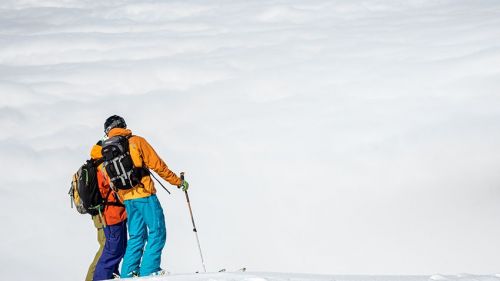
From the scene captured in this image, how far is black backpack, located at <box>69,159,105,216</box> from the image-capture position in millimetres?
6254

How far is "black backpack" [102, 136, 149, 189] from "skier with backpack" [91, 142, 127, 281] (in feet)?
1.23

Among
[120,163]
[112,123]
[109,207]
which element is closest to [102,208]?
[109,207]

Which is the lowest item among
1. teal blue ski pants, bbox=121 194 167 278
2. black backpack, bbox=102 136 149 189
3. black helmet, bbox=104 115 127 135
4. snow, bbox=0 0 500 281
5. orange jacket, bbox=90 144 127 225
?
teal blue ski pants, bbox=121 194 167 278

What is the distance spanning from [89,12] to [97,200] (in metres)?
26.0

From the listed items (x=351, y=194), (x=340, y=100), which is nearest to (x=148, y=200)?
(x=351, y=194)

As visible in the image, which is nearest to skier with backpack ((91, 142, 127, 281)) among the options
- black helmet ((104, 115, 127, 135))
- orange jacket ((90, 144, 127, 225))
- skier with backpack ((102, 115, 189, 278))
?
orange jacket ((90, 144, 127, 225))

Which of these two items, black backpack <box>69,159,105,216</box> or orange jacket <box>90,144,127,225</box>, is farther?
orange jacket <box>90,144,127,225</box>

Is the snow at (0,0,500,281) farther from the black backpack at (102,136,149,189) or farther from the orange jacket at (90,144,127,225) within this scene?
the orange jacket at (90,144,127,225)

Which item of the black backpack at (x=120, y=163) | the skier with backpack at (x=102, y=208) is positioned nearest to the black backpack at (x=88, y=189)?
the skier with backpack at (x=102, y=208)

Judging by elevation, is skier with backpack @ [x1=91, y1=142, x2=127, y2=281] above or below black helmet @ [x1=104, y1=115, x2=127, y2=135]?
below

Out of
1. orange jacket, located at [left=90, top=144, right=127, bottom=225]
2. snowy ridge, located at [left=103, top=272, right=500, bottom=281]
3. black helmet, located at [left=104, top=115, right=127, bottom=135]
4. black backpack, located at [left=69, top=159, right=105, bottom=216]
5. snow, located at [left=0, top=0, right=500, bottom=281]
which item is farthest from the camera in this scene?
snow, located at [left=0, top=0, right=500, bottom=281]

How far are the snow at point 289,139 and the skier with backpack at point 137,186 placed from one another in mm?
1149

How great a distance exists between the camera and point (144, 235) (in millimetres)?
6301

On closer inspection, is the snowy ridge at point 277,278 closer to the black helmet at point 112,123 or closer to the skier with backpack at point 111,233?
the skier with backpack at point 111,233
